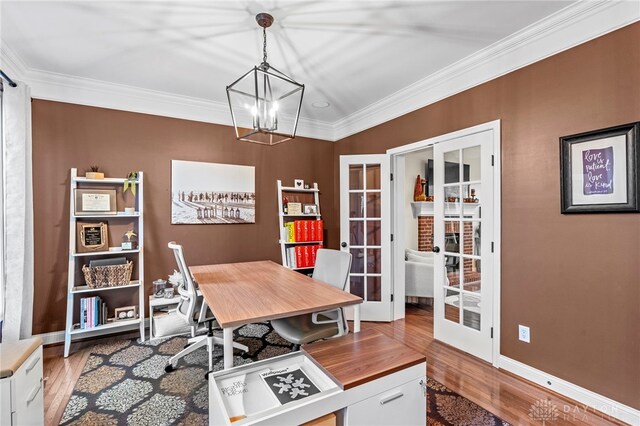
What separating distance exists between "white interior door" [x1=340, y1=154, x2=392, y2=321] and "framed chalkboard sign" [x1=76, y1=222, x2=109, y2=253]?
2.59m

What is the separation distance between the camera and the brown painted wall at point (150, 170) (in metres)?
3.00

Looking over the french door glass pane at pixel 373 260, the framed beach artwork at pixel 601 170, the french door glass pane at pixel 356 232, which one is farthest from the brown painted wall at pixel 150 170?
the framed beach artwork at pixel 601 170

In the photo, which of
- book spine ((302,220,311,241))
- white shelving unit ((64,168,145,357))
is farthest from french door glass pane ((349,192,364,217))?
white shelving unit ((64,168,145,357))

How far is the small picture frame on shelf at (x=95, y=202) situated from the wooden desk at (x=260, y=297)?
119cm

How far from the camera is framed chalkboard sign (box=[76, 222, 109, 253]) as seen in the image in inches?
118

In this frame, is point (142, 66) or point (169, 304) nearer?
point (142, 66)

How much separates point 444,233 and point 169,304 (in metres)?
3.01

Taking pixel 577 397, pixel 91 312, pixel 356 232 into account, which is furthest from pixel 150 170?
pixel 577 397

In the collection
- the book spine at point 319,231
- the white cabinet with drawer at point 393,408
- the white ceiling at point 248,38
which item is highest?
the white ceiling at point 248,38

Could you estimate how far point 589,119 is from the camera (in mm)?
2018

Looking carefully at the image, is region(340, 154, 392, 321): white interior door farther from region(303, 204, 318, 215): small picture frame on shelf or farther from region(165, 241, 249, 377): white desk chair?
region(165, 241, 249, 377): white desk chair

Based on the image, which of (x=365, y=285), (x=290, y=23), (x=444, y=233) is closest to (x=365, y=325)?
(x=365, y=285)

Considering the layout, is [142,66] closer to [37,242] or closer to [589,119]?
[37,242]

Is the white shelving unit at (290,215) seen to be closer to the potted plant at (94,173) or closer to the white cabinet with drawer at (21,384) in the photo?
the potted plant at (94,173)
